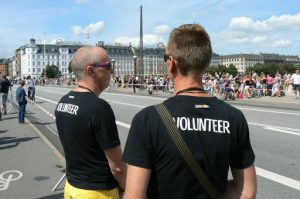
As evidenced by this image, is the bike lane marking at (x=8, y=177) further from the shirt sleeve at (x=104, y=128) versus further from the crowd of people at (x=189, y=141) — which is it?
the crowd of people at (x=189, y=141)

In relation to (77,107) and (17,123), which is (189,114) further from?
(17,123)

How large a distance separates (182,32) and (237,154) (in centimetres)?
69

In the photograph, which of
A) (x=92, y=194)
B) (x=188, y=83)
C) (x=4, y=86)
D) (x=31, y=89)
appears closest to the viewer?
(x=188, y=83)

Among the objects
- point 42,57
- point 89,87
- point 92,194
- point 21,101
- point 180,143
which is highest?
point 42,57

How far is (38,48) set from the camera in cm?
18362

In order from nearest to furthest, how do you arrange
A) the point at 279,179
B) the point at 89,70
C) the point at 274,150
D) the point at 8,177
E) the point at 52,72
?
the point at 89,70 → the point at 279,179 → the point at 8,177 → the point at 274,150 → the point at 52,72

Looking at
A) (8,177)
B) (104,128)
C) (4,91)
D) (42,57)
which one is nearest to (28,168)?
(8,177)

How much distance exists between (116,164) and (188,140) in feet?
3.14

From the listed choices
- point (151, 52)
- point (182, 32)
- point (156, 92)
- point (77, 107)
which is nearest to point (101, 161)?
point (77, 107)

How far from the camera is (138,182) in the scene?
81.8 inches

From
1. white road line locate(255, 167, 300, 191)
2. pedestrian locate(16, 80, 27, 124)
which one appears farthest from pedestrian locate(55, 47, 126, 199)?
pedestrian locate(16, 80, 27, 124)

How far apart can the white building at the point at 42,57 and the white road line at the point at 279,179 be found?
566 feet

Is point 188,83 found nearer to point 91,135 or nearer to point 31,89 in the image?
point 91,135

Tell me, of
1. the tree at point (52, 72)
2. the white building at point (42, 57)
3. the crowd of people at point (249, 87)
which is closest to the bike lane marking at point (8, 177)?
the crowd of people at point (249, 87)
